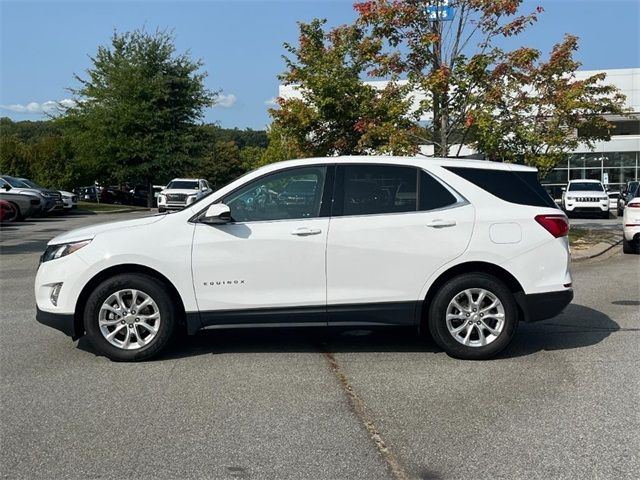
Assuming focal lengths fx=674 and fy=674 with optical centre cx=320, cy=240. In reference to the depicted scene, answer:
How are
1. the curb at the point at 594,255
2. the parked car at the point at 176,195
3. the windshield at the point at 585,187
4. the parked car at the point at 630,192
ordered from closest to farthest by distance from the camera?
1. the curb at the point at 594,255
2. the parked car at the point at 630,192
3. the windshield at the point at 585,187
4. the parked car at the point at 176,195

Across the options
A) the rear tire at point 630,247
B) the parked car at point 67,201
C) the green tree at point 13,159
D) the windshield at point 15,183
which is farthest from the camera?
the green tree at point 13,159

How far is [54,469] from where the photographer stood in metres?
3.84

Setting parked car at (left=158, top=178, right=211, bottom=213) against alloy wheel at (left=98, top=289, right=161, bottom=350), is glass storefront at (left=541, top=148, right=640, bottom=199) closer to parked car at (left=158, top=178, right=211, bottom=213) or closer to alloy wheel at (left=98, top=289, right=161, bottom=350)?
parked car at (left=158, top=178, right=211, bottom=213)

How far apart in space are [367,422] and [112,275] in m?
2.76

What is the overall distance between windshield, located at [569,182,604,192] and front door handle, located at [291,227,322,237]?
24.0m

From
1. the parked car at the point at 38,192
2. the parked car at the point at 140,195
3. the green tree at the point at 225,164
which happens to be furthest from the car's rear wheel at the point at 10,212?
the green tree at the point at 225,164

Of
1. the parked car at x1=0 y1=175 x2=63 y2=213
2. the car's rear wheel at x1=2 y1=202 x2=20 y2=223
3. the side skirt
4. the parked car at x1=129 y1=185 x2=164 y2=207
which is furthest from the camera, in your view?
the parked car at x1=129 y1=185 x2=164 y2=207

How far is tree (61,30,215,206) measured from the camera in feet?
130

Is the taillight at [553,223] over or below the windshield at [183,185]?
below

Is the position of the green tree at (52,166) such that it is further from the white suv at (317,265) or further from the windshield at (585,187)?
the white suv at (317,265)

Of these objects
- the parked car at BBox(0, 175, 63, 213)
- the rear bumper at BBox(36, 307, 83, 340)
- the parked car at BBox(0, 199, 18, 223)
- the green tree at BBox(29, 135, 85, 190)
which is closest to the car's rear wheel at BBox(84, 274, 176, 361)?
the rear bumper at BBox(36, 307, 83, 340)

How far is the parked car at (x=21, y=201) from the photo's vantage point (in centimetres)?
2405

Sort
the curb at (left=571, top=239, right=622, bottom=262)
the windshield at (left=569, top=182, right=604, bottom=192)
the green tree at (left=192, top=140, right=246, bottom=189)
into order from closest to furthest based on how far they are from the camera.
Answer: the curb at (left=571, top=239, right=622, bottom=262) → the windshield at (left=569, top=182, right=604, bottom=192) → the green tree at (left=192, top=140, right=246, bottom=189)

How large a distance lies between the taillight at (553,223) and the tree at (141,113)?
35427 mm
